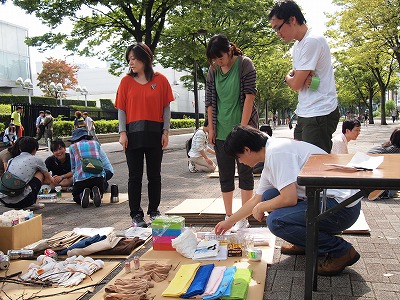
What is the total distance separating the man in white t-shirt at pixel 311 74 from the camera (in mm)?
3451

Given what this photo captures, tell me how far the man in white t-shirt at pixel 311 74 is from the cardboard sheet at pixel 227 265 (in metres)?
1.11

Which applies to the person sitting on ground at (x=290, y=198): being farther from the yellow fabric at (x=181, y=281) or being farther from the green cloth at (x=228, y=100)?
the green cloth at (x=228, y=100)

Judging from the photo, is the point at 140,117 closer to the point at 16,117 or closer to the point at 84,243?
the point at 84,243

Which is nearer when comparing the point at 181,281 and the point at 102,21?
the point at 181,281

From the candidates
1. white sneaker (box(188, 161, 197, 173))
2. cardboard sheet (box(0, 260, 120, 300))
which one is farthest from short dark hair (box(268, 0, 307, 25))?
white sneaker (box(188, 161, 197, 173))

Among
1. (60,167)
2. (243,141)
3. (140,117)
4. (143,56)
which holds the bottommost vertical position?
(60,167)

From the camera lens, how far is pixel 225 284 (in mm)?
2811

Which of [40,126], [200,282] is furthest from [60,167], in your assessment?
[40,126]

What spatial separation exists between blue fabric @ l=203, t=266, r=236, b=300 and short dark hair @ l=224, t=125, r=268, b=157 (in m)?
0.85

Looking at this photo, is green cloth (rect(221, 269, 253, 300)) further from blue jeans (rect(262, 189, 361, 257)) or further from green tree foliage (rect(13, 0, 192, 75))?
green tree foliage (rect(13, 0, 192, 75))

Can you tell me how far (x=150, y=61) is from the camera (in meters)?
4.70

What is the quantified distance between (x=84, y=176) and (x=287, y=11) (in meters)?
3.93

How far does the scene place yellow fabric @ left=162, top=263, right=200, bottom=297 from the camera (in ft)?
9.18

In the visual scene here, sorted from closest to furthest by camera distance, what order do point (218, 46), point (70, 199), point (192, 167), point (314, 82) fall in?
point (314, 82)
point (218, 46)
point (70, 199)
point (192, 167)
